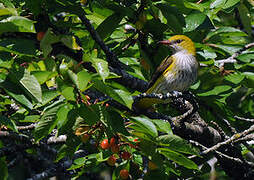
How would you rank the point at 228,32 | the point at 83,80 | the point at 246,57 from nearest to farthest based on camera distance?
1. the point at 83,80
2. the point at 228,32
3. the point at 246,57

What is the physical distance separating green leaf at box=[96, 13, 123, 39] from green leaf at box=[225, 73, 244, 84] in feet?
4.05

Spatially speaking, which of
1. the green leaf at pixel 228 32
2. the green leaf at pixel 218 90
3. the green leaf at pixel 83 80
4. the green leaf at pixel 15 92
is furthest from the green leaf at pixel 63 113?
the green leaf at pixel 228 32

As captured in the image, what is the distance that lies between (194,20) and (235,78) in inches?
33.4

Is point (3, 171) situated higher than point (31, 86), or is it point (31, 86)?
point (31, 86)

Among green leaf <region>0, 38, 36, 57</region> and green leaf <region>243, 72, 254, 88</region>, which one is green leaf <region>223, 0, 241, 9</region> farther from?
green leaf <region>0, 38, 36, 57</region>

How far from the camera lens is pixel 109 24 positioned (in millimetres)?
2631

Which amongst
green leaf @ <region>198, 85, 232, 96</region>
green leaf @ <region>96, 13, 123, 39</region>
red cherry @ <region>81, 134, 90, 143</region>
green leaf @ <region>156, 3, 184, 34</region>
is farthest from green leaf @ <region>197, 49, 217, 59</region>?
red cherry @ <region>81, 134, 90, 143</region>

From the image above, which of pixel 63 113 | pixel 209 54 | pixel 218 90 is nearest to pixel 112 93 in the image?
pixel 63 113

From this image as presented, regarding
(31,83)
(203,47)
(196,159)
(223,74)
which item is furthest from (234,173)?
(31,83)

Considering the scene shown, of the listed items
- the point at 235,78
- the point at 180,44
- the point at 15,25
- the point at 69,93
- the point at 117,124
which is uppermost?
the point at 15,25

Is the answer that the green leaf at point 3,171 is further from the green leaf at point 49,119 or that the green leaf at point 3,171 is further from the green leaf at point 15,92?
the green leaf at point 15,92

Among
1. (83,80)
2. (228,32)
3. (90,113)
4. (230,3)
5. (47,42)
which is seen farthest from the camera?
(228,32)

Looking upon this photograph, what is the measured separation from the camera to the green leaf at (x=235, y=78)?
3.34 metres

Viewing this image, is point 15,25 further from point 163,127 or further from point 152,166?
point 152,166
